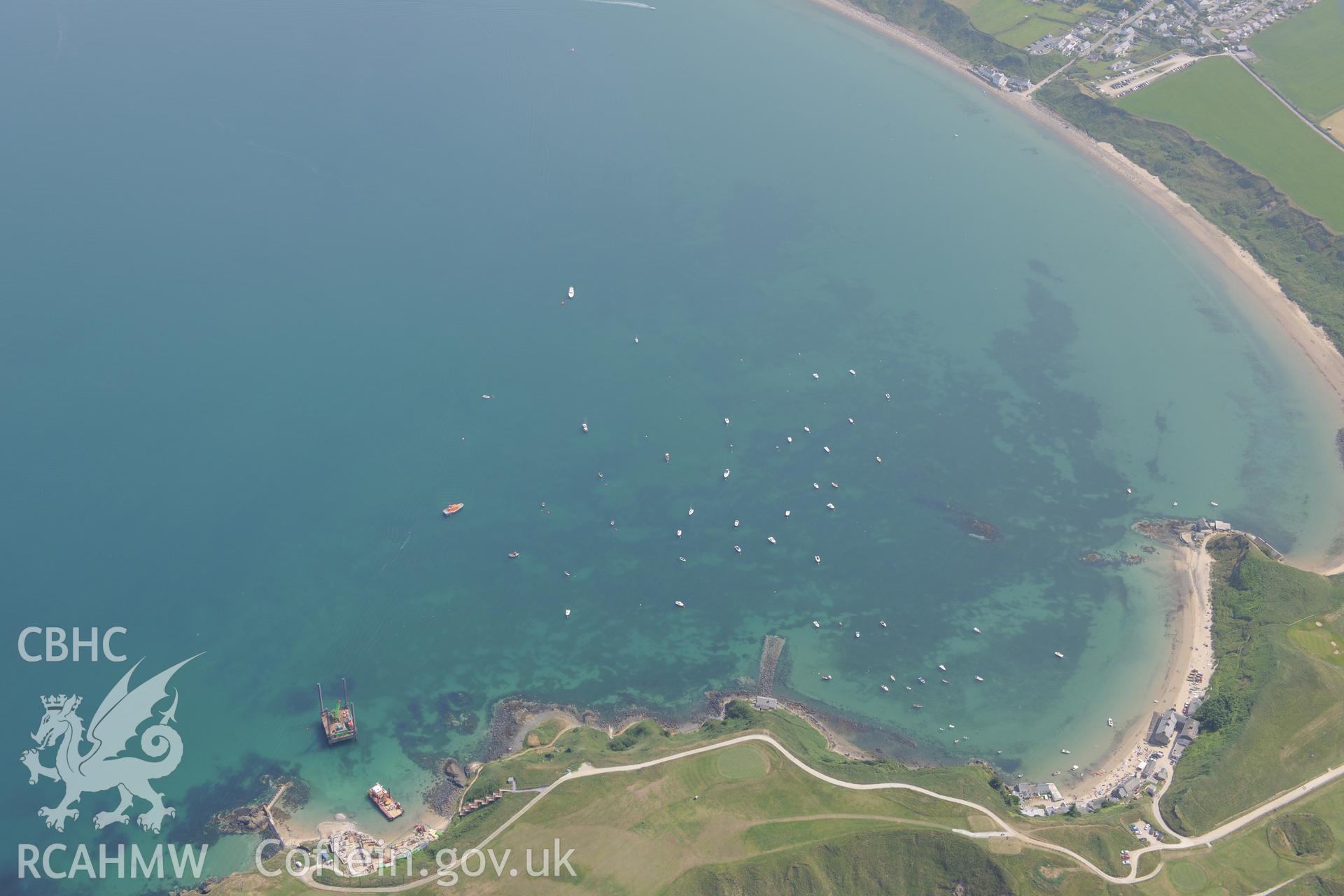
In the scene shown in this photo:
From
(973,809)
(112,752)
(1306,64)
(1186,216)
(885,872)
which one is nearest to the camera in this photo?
(885,872)

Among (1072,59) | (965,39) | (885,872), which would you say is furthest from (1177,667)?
(965,39)

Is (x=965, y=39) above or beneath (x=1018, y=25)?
beneath

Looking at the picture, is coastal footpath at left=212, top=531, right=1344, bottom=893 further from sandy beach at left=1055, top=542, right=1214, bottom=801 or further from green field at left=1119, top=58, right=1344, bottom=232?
green field at left=1119, top=58, right=1344, bottom=232

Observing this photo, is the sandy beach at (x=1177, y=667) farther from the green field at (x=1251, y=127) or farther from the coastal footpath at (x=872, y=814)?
the green field at (x=1251, y=127)

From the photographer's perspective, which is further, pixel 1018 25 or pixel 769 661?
pixel 1018 25

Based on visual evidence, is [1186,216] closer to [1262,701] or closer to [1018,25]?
[1018,25]

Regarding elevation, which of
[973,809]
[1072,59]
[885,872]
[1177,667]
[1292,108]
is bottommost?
[885,872]

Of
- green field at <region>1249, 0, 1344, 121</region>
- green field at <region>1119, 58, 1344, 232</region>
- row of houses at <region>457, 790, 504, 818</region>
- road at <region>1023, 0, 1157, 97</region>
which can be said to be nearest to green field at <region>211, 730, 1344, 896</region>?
row of houses at <region>457, 790, 504, 818</region>
